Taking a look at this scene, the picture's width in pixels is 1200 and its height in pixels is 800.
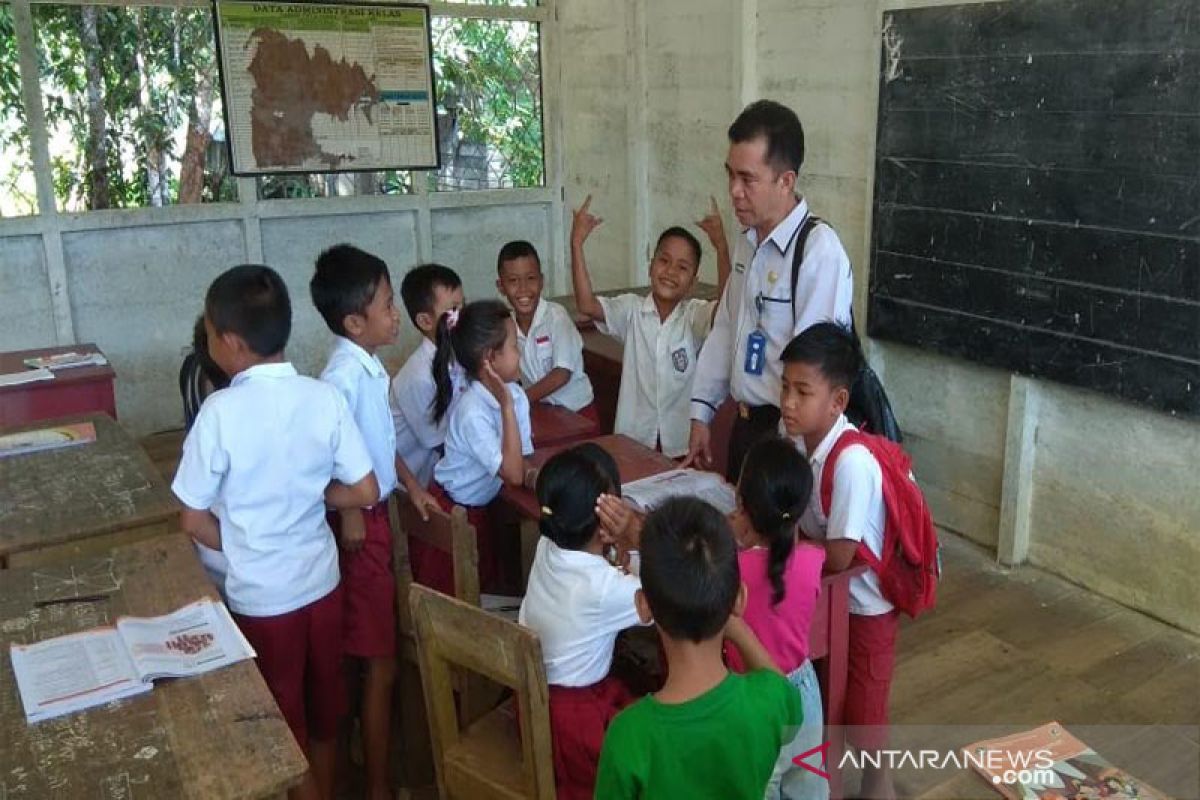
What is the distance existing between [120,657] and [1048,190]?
2.83 metres

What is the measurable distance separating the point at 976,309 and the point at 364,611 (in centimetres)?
228

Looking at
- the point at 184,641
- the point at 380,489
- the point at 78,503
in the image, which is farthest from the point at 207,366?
the point at 184,641

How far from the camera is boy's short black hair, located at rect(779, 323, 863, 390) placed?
1981mm

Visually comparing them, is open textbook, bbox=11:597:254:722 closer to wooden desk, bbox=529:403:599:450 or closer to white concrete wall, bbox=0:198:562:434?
wooden desk, bbox=529:403:599:450

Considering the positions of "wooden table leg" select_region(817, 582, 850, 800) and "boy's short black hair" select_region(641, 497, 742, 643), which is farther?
"wooden table leg" select_region(817, 582, 850, 800)

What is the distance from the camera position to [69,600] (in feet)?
5.66

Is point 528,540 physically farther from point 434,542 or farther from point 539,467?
point 434,542

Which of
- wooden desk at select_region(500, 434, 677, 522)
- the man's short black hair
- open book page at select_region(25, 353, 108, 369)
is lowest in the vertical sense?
wooden desk at select_region(500, 434, 677, 522)

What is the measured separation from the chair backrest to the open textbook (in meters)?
0.38

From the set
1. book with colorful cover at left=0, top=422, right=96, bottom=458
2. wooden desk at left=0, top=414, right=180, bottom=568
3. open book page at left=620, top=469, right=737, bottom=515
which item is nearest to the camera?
wooden desk at left=0, top=414, right=180, bottom=568

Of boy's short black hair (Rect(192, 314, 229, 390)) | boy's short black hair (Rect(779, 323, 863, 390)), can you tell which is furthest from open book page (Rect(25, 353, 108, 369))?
boy's short black hair (Rect(779, 323, 863, 390))

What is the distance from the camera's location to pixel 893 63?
3.53m

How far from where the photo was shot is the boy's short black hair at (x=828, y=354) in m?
1.98

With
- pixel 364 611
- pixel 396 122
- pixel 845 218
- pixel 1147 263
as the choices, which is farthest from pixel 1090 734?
pixel 396 122
